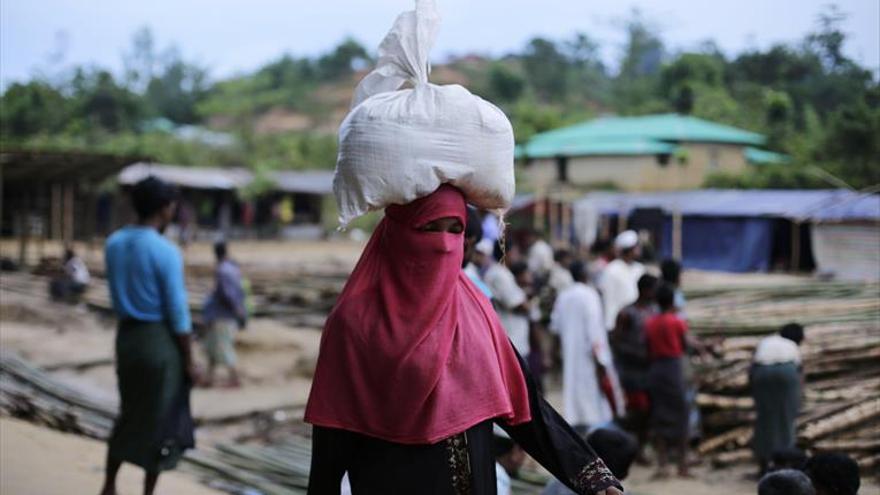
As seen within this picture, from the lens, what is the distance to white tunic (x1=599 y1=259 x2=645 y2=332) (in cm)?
814

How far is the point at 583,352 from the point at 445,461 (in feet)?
16.2

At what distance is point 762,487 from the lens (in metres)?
3.99

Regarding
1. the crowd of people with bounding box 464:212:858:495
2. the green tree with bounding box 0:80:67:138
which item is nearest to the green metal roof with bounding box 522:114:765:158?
the green tree with bounding box 0:80:67:138

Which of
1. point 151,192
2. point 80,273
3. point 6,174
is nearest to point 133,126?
point 6,174

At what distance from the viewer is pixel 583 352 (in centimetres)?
720

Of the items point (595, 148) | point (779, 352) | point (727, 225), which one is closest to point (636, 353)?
point (779, 352)

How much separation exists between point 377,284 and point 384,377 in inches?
9.5

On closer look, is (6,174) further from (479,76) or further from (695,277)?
(479,76)

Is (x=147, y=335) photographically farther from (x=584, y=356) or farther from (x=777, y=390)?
(x=777, y=390)

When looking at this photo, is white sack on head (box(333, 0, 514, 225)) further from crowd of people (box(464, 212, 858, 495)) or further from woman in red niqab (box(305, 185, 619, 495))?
crowd of people (box(464, 212, 858, 495))

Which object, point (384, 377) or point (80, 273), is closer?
point (384, 377)

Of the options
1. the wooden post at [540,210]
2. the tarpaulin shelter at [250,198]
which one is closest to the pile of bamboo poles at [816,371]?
the wooden post at [540,210]

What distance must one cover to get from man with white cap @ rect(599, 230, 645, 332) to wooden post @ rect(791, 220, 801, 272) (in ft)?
52.3

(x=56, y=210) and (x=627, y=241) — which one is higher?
(x=627, y=241)
